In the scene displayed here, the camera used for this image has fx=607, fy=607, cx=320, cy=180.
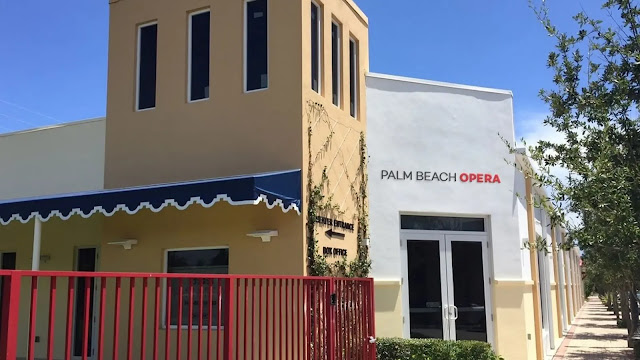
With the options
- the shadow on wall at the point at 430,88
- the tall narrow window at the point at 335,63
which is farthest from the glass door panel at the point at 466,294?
the tall narrow window at the point at 335,63

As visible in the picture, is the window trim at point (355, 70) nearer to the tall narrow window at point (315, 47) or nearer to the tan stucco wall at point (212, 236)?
the tall narrow window at point (315, 47)

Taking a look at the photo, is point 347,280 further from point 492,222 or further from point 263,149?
point 492,222

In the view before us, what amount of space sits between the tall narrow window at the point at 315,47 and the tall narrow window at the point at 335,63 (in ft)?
2.30

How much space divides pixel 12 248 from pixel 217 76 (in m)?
7.78

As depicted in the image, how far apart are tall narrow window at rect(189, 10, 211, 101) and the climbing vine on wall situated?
242cm

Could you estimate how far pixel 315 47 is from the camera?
11891mm

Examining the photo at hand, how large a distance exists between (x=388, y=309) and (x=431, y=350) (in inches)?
59.9

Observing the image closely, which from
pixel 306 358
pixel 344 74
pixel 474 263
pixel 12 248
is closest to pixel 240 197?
pixel 306 358

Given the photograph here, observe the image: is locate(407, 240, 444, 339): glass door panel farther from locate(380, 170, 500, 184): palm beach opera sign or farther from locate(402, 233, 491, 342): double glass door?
locate(380, 170, 500, 184): palm beach opera sign

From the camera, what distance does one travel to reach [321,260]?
35.1 feet

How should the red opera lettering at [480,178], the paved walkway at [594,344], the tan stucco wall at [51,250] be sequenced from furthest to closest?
the paved walkway at [594,344] < the tan stucco wall at [51,250] < the red opera lettering at [480,178]

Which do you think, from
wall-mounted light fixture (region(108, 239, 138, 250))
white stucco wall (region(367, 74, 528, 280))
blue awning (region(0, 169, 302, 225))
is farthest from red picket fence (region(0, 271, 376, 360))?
white stucco wall (region(367, 74, 528, 280))

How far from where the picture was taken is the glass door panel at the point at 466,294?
1278cm

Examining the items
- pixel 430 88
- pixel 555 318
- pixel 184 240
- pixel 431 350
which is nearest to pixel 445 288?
pixel 431 350
